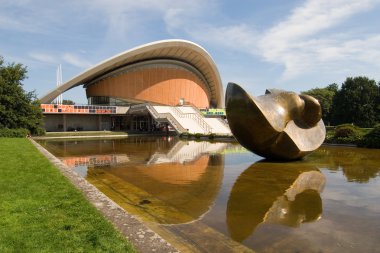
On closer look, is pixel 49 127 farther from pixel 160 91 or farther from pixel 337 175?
pixel 337 175

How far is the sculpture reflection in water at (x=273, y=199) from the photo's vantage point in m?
6.55

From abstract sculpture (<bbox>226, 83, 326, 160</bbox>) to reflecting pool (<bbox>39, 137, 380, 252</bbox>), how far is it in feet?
2.64

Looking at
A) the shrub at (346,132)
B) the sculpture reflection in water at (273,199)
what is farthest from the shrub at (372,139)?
the sculpture reflection in water at (273,199)

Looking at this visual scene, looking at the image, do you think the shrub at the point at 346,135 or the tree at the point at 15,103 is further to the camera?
the tree at the point at 15,103

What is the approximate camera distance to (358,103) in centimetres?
4909

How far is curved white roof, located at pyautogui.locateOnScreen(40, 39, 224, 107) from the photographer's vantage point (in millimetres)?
50625

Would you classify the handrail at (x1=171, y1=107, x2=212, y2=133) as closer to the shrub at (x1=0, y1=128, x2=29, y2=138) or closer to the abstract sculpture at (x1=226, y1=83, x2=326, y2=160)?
the shrub at (x1=0, y1=128, x2=29, y2=138)

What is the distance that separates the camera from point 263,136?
1341 cm

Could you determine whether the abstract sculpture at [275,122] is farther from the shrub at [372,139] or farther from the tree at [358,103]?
the tree at [358,103]

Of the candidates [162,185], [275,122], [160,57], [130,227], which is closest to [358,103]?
[160,57]

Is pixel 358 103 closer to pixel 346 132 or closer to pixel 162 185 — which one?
pixel 346 132

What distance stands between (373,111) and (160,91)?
33277 mm

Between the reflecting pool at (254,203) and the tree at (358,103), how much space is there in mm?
38079

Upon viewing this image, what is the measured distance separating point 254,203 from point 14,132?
97.1ft
